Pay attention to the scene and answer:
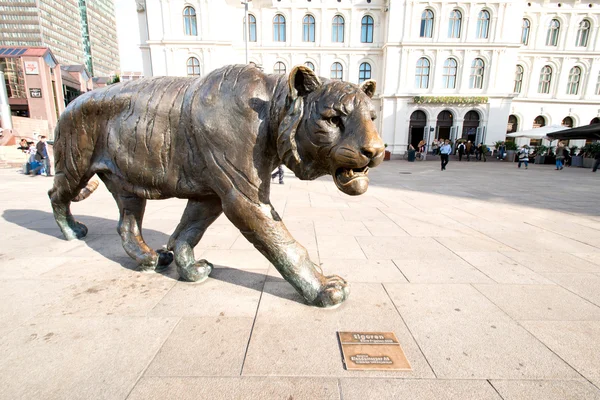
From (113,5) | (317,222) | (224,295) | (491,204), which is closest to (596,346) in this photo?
(224,295)

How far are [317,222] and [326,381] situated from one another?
11.3 ft

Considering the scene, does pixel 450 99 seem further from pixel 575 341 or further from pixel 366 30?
pixel 575 341

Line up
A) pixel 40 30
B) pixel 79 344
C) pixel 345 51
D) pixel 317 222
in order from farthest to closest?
pixel 40 30
pixel 345 51
pixel 317 222
pixel 79 344

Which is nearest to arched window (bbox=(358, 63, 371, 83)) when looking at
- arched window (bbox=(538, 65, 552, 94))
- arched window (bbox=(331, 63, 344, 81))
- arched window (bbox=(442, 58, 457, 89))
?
arched window (bbox=(331, 63, 344, 81))

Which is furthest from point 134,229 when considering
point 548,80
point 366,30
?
point 548,80

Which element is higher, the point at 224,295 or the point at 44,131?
the point at 44,131

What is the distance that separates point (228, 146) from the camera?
1954 millimetres

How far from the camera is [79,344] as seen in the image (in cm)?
169

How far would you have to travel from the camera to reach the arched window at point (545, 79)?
3048cm

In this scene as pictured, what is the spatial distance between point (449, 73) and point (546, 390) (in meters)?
32.1

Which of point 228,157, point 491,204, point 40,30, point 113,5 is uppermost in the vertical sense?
point 113,5

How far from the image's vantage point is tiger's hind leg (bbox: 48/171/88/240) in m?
2.88

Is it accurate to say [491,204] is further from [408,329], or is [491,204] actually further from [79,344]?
[79,344]

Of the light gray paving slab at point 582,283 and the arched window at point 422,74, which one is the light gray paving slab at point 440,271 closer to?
the light gray paving slab at point 582,283
